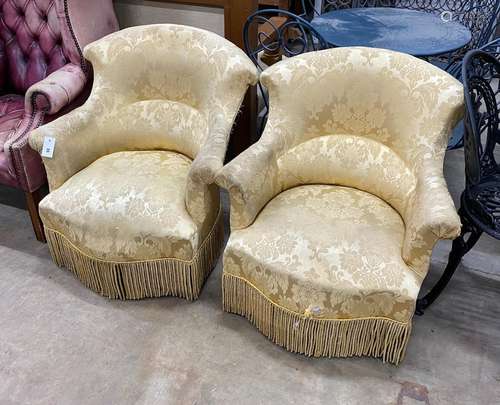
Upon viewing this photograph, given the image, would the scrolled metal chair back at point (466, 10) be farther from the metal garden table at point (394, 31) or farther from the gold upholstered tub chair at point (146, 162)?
the gold upholstered tub chair at point (146, 162)

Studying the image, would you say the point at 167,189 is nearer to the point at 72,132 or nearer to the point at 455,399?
the point at 72,132

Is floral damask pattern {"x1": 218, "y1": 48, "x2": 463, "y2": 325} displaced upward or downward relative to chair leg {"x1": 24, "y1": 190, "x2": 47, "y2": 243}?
upward

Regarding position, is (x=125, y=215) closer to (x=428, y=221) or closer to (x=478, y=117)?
(x=428, y=221)

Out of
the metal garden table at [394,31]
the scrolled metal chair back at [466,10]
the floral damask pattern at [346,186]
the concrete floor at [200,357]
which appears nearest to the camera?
the floral damask pattern at [346,186]

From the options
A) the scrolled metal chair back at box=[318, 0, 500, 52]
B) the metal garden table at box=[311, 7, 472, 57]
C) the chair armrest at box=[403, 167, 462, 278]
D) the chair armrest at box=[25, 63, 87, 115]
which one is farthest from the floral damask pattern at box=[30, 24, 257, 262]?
the scrolled metal chair back at box=[318, 0, 500, 52]

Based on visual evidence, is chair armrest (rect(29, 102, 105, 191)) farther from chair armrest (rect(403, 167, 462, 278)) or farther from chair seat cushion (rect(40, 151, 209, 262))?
chair armrest (rect(403, 167, 462, 278))

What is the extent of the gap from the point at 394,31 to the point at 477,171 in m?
1.16

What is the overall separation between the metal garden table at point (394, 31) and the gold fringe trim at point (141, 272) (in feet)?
3.99

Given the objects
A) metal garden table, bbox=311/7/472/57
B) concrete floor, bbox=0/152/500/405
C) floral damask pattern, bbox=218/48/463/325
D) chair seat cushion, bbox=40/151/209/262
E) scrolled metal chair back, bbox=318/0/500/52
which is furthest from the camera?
scrolled metal chair back, bbox=318/0/500/52

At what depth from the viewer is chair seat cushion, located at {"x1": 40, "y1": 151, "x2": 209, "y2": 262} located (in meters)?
1.58

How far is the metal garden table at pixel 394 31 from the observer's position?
2211 mm

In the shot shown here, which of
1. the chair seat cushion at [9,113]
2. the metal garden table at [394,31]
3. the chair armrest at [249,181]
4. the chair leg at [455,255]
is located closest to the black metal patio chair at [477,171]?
the chair leg at [455,255]

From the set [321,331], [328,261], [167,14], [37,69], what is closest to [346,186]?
[328,261]

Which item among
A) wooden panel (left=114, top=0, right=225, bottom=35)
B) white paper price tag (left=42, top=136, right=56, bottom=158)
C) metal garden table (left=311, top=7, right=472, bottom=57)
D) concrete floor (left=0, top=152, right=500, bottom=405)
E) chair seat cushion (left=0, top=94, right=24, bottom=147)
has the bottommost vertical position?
concrete floor (left=0, top=152, right=500, bottom=405)
